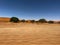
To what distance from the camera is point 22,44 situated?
19.6 ft

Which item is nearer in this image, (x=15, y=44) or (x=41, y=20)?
(x=15, y=44)

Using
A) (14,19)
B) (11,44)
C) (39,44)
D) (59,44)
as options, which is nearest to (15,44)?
(11,44)

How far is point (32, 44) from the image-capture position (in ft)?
19.7

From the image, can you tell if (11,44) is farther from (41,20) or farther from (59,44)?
(41,20)

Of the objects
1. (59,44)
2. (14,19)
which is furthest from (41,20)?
(59,44)

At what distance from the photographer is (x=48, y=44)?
600 cm

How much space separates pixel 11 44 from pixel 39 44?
1.35 metres

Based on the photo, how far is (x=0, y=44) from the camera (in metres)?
5.91

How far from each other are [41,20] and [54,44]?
40.9 m

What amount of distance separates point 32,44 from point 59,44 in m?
1.32

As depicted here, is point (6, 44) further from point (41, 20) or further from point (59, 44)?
point (41, 20)

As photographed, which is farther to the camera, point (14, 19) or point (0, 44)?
point (14, 19)

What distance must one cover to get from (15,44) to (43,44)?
4.46 feet

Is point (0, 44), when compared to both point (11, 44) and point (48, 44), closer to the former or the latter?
point (11, 44)
